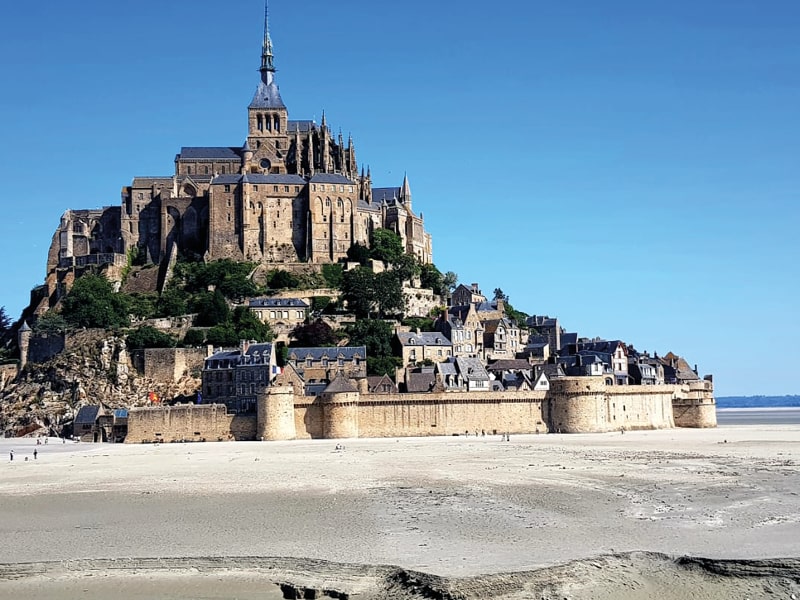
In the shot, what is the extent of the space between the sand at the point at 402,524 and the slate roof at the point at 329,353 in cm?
2104

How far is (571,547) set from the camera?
22812 millimetres

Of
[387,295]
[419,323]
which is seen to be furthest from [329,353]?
[419,323]

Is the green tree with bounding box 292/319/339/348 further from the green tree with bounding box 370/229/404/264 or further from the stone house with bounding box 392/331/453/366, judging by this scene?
the green tree with bounding box 370/229/404/264

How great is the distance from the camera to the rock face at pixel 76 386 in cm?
6288

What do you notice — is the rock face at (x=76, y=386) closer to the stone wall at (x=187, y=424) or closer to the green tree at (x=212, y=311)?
the stone wall at (x=187, y=424)

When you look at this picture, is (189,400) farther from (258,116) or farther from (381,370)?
(258,116)

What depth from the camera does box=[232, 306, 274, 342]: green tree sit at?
70.9 m

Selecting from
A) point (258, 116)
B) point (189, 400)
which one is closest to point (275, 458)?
point (189, 400)

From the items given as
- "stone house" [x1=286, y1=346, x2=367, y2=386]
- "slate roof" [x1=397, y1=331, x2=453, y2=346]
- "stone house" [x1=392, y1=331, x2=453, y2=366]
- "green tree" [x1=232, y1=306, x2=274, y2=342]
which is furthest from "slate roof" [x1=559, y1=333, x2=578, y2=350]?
"green tree" [x1=232, y1=306, x2=274, y2=342]

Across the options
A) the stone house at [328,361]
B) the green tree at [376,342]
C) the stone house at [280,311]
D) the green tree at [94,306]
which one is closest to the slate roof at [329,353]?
the stone house at [328,361]

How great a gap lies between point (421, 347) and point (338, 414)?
44.9ft

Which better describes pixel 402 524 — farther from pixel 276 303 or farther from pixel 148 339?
pixel 276 303

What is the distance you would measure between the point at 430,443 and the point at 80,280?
38.9m

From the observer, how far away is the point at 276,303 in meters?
76.6
